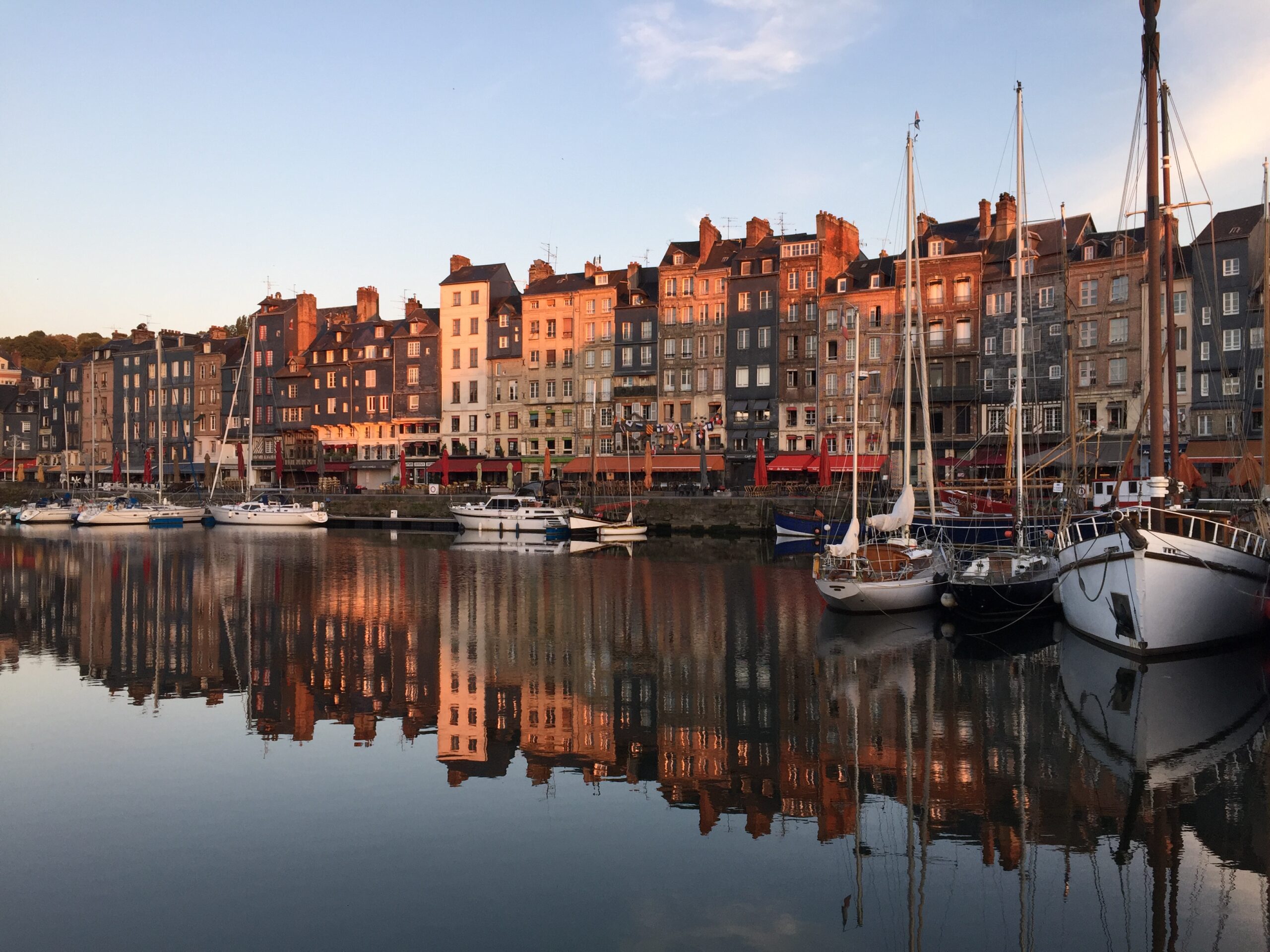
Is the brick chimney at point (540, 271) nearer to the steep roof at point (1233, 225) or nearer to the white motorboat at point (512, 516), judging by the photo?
the white motorboat at point (512, 516)

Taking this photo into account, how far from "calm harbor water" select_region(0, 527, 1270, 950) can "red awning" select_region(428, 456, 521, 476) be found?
5317cm

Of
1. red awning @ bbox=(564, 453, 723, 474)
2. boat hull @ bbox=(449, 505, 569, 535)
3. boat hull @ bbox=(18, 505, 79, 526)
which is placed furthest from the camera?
boat hull @ bbox=(18, 505, 79, 526)

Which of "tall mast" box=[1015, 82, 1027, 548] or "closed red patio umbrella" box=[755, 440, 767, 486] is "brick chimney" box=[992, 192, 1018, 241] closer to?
"closed red patio umbrella" box=[755, 440, 767, 486]

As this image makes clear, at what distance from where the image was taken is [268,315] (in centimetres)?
9869

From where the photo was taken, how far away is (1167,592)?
2139cm

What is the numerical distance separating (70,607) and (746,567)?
24.3 m

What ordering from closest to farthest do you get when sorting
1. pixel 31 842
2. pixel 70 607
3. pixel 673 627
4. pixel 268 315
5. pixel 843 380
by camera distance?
pixel 31 842 < pixel 673 627 < pixel 70 607 < pixel 843 380 < pixel 268 315

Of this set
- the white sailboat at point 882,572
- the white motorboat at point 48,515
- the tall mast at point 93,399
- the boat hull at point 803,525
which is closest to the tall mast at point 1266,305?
the white sailboat at point 882,572

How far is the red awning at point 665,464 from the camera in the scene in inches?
2869

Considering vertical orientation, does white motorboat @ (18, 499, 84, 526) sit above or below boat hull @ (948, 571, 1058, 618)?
above

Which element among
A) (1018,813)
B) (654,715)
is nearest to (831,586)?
(654,715)

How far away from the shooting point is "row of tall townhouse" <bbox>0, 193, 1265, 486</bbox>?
5741 centimetres

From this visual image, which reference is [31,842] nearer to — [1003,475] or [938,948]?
[938,948]

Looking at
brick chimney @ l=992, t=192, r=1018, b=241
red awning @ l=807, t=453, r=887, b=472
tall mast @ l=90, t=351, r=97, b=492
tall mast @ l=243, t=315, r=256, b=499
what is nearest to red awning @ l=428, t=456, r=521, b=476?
tall mast @ l=243, t=315, r=256, b=499
